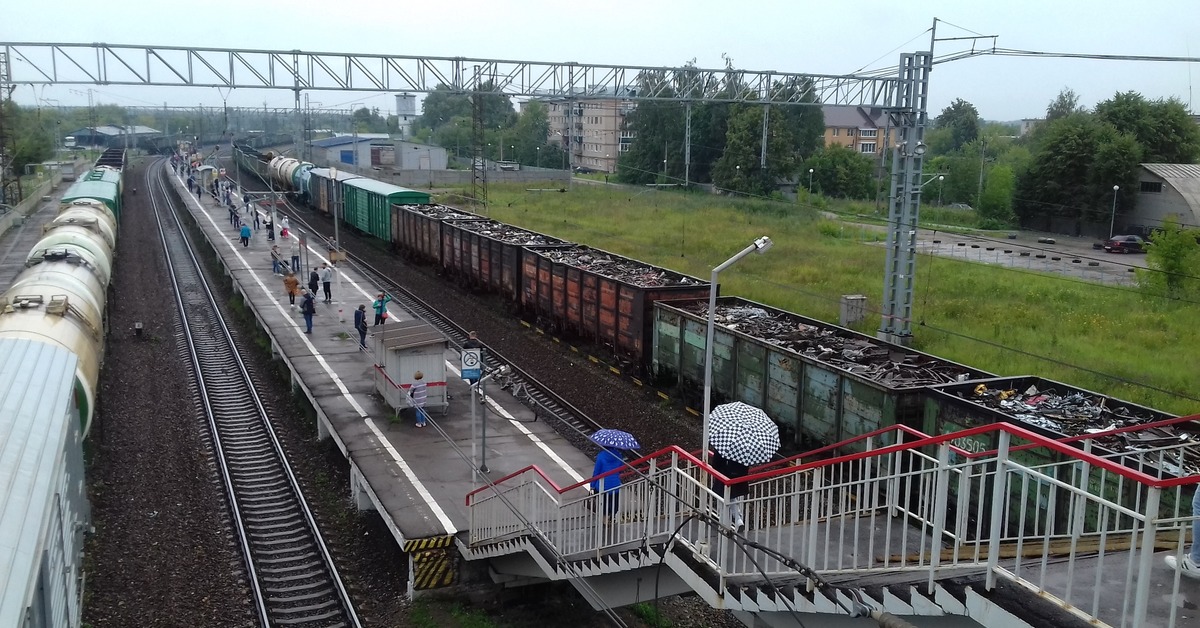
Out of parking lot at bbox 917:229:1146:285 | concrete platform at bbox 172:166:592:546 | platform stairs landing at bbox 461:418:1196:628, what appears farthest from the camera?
parking lot at bbox 917:229:1146:285

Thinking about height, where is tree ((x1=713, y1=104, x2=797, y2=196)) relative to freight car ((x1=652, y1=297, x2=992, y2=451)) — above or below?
above

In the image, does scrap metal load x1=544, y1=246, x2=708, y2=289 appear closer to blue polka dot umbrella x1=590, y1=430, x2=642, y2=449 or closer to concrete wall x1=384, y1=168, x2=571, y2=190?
blue polka dot umbrella x1=590, y1=430, x2=642, y2=449

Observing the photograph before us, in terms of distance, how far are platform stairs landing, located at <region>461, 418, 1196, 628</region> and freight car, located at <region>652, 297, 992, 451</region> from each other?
7.29 feet

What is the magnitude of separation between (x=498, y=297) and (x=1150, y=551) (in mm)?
25520

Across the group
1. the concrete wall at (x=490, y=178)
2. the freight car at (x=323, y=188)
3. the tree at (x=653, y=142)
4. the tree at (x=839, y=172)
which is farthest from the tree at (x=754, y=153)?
the freight car at (x=323, y=188)

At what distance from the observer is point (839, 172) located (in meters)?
73.3

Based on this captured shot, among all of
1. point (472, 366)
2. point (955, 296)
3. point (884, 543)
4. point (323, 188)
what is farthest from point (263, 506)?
point (323, 188)

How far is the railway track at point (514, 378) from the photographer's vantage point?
17.9 m

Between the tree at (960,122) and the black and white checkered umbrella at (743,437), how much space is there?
127888mm

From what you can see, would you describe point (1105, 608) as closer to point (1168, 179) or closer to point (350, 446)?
point (350, 446)

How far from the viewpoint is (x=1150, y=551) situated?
4.66 m

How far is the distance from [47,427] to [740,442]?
6.76 metres

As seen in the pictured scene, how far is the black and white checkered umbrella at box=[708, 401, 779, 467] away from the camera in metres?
8.51

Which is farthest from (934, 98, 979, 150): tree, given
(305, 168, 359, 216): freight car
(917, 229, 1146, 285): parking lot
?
Answer: (305, 168, 359, 216): freight car
